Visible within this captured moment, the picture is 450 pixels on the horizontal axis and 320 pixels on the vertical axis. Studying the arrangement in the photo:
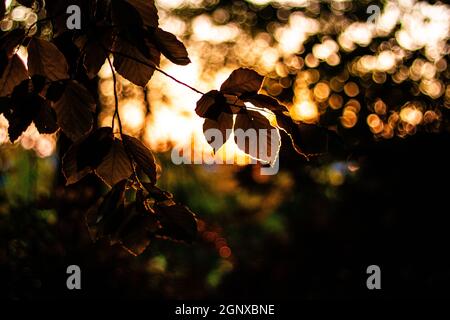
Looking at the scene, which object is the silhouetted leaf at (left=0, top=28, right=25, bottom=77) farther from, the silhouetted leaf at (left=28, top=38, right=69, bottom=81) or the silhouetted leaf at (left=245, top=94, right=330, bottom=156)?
the silhouetted leaf at (left=245, top=94, right=330, bottom=156)

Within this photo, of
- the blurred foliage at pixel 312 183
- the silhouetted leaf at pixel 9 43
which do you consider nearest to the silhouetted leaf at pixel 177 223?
the silhouetted leaf at pixel 9 43

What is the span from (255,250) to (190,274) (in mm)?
2325

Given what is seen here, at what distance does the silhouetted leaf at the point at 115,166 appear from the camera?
0.87 meters

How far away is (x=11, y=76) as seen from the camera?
87 centimetres

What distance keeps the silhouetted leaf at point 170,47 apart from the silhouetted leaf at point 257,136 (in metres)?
0.13

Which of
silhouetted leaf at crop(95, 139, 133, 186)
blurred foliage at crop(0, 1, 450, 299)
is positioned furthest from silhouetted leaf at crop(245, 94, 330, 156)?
blurred foliage at crop(0, 1, 450, 299)

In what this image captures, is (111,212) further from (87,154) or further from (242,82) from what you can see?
(242,82)

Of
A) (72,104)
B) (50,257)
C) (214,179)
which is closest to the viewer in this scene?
(72,104)

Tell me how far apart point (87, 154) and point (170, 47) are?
219mm

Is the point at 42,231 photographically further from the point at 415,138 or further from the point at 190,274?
the point at 415,138

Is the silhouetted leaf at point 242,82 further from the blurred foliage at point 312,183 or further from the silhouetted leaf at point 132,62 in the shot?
the blurred foliage at point 312,183

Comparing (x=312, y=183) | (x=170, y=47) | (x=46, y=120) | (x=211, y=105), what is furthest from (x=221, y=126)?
(x=312, y=183)

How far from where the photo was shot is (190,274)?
5594 millimetres

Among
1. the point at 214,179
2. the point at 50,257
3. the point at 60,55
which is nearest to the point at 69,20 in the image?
the point at 60,55
